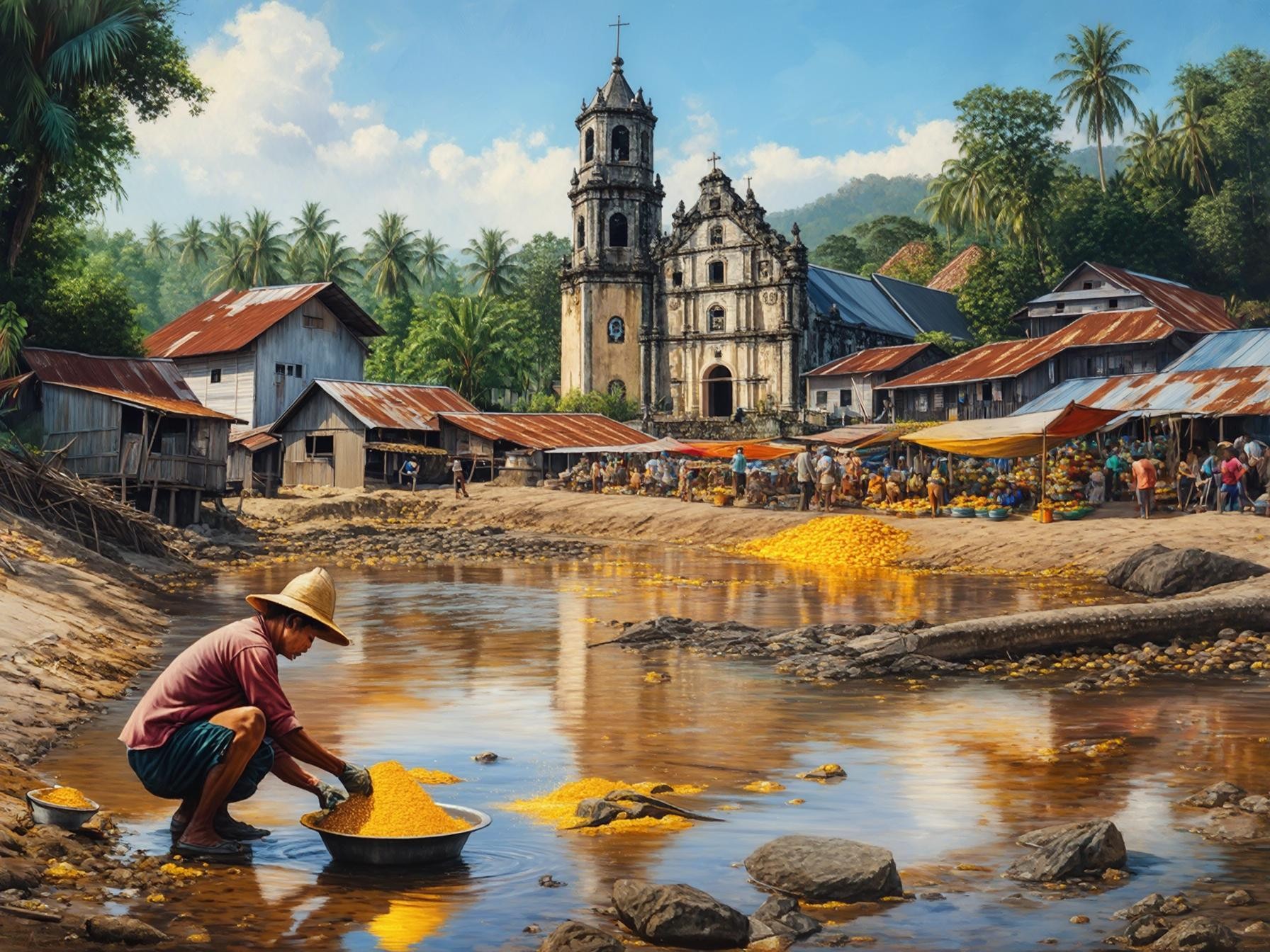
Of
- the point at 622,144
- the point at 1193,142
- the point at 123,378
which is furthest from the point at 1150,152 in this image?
the point at 123,378

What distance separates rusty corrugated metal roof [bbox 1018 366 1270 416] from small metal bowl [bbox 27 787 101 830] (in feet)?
108

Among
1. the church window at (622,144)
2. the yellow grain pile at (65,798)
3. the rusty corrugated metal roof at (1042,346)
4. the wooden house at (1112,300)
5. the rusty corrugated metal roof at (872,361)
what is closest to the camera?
the yellow grain pile at (65,798)

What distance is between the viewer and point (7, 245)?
38.5m

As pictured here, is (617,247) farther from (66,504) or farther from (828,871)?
(828,871)

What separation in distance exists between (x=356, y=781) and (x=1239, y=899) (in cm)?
443

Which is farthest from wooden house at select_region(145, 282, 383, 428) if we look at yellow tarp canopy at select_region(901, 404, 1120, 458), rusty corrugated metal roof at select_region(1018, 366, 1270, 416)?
rusty corrugated metal roof at select_region(1018, 366, 1270, 416)

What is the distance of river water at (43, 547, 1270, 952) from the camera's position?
655cm

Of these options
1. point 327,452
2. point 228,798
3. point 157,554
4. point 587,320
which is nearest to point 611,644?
point 228,798

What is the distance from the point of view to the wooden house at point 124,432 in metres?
33.5

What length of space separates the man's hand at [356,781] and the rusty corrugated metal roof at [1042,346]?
161ft

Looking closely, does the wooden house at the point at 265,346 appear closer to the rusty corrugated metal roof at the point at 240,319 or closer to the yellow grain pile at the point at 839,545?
the rusty corrugated metal roof at the point at 240,319

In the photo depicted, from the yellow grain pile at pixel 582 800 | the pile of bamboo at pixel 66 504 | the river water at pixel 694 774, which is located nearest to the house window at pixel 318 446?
the pile of bamboo at pixel 66 504

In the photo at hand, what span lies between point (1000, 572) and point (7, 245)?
28.7 metres

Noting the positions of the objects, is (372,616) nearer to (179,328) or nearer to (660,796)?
(660,796)
